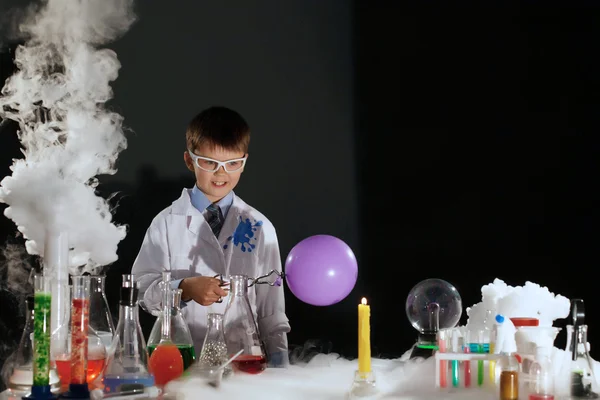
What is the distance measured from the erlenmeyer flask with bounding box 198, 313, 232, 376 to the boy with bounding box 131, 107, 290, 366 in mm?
902

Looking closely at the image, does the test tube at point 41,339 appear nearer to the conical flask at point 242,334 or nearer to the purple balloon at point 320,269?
the conical flask at point 242,334

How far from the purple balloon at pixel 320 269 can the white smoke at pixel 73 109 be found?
42.2 inches

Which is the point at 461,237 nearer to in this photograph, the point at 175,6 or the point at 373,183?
the point at 373,183

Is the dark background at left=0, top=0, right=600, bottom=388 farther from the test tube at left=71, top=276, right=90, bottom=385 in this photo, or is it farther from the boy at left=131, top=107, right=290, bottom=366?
the test tube at left=71, top=276, right=90, bottom=385

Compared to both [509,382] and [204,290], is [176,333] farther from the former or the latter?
[509,382]

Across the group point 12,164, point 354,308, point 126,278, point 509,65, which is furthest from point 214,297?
point 509,65

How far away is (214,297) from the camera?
2121mm

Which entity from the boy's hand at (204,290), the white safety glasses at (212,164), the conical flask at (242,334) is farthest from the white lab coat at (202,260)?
the conical flask at (242,334)

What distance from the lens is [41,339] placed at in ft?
4.67

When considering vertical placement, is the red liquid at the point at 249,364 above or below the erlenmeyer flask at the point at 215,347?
below

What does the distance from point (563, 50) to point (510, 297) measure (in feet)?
5.48

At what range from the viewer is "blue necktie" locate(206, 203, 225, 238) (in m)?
2.96

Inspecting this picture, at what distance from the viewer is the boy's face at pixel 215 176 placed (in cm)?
281

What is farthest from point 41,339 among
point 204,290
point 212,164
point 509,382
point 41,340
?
point 212,164
